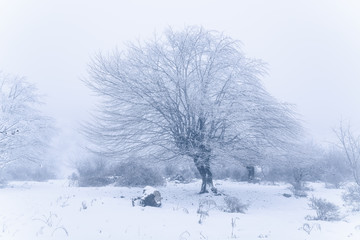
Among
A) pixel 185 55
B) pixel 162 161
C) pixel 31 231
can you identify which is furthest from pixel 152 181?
pixel 31 231

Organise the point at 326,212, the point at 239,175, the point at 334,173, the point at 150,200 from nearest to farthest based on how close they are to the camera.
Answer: the point at 326,212 → the point at 150,200 → the point at 334,173 → the point at 239,175

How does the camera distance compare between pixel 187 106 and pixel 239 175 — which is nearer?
pixel 187 106

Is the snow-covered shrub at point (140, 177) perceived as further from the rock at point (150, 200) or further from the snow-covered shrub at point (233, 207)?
the snow-covered shrub at point (233, 207)

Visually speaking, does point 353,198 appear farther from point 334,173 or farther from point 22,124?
point 22,124

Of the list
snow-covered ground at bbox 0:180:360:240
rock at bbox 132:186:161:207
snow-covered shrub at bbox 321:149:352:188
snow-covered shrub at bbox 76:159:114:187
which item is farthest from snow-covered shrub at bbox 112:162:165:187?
snow-covered shrub at bbox 321:149:352:188

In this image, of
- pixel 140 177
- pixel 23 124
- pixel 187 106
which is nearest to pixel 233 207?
pixel 187 106

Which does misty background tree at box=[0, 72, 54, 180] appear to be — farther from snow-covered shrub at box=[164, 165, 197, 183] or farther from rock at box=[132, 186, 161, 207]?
rock at box=[132, 186, 161, 207]

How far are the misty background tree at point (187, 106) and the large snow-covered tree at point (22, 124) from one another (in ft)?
31.1

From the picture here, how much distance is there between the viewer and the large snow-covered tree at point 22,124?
71.4 feet

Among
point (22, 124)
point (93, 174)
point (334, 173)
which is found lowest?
point (93, 174)

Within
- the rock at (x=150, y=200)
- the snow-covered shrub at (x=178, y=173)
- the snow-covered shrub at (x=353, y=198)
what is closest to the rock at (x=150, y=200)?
the rock at (x=150, y=200)

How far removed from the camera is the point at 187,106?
1552 cm

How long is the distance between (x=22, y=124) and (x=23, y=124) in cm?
6

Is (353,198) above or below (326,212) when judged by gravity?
above
